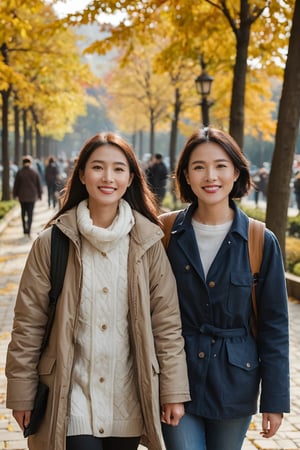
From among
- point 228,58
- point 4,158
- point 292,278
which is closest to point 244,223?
point 292,278

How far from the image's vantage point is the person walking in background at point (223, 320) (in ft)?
9.16

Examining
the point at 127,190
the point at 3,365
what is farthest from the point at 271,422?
the point at 3,365

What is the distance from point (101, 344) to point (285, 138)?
5656 mm

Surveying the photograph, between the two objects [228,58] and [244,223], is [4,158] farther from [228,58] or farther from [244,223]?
[244,223]

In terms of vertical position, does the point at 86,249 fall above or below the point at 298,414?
above

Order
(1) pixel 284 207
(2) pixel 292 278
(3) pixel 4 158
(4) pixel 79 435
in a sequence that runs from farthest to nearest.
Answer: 1. (3) pixel 4 158
2. (2) pixel 292 278
3. (1) pixel 284 207
4. (4) pixel 79 435

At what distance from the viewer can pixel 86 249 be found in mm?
2820

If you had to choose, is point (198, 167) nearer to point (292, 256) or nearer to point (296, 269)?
point (296, 269)

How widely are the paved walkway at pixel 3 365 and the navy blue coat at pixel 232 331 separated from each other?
1779 mm

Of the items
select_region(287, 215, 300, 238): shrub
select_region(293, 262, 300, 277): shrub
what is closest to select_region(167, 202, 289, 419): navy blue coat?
select_region(293, 262, 300, 277): shrub

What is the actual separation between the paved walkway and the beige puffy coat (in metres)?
1.78

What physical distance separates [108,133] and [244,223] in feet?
2.24

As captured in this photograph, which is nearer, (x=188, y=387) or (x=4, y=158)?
(x=188, y=387)

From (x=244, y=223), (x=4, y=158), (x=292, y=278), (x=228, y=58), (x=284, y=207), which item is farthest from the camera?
(x=4, y=158)
